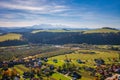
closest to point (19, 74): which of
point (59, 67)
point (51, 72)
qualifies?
point (51, 72)

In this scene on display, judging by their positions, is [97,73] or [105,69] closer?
[97,73]

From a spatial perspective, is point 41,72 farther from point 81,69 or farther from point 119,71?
point 119,71

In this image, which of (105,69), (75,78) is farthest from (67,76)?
(105,69)

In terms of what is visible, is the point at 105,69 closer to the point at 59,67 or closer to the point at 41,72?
the point at 59,67

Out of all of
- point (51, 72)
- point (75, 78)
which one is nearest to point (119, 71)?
point (75, 78)

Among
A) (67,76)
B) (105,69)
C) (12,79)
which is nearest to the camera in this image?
(12,79)

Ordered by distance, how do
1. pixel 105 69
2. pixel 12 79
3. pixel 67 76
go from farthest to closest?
pixel 105 69 < pixel 67 76 < pixel 12 79

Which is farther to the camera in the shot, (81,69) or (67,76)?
(81,69)
